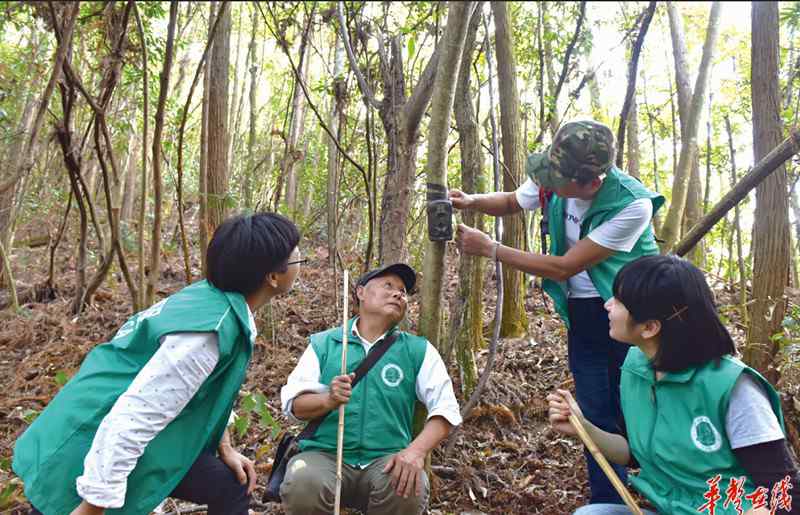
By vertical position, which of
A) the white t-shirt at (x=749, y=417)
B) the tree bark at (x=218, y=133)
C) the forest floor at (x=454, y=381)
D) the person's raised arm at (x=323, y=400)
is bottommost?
the forest floor at (x=454, y=381)

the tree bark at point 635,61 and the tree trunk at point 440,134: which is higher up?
the tree bark at point 635,61

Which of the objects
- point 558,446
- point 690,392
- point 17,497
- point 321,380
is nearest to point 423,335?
point 321,380

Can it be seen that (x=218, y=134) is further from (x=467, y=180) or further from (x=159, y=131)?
(x=467, y=180)

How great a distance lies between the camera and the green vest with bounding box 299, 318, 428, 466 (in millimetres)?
2656

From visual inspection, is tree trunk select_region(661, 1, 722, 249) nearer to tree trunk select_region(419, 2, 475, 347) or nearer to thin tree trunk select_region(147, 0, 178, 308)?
tree trunk select_region(419, 2, 475, 347)

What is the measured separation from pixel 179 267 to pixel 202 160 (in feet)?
12.2

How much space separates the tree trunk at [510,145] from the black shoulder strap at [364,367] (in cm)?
288

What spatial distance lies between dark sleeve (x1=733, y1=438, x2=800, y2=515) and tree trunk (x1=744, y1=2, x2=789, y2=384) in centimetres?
227

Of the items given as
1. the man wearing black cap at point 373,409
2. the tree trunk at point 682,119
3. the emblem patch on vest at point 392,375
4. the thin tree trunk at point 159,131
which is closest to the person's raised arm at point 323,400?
the man wearing black cap at point 373,409

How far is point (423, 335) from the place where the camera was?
2904 millimetres

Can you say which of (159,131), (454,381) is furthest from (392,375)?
(159,131)

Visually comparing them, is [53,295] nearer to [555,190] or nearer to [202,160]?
[202,160]

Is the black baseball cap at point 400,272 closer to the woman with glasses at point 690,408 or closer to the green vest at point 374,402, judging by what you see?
the green vest at point 374,402

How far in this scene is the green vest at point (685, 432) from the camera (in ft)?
6.00
